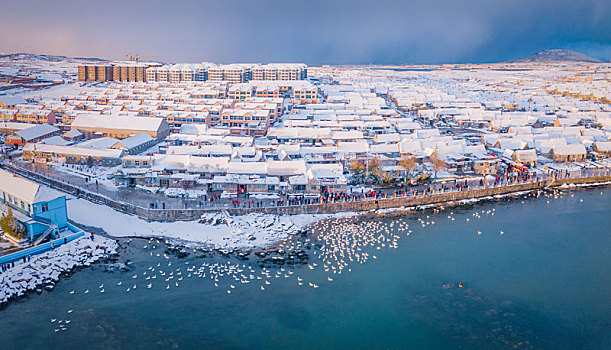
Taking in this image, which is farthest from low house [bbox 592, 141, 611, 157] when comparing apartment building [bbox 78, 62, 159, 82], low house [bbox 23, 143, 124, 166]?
apartment building [bbox 78, 62, 159, 82]

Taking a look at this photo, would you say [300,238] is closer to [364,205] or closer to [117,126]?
[364,205]

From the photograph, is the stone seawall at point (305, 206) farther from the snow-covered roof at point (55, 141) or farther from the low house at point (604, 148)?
the low house at point (604, 148)

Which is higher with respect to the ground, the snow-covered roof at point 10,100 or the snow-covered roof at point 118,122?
the snow-covered roof at point 10,100

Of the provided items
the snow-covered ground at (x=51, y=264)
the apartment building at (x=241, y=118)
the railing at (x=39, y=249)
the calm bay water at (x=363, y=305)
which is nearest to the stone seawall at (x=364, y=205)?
the calm bay water at (x=363, y=305)

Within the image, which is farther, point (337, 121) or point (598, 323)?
point (337, 121)

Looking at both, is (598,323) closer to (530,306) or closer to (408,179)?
(530,306)

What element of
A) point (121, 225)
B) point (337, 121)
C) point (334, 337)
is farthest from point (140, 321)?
point (337, 121)
